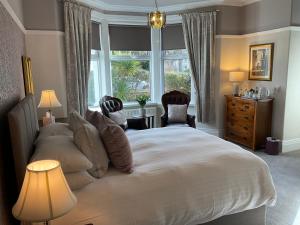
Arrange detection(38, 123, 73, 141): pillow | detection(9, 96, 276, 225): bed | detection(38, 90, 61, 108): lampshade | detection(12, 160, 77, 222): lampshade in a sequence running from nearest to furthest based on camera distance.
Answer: detection(12, 160, 77, 222): lampshade → detection(9, 96, 276, 225): bed → detection(38, 123, 73, 141): pillow → detection(38, 90, 61, 108): lampshade

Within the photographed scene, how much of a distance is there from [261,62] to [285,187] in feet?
8.48

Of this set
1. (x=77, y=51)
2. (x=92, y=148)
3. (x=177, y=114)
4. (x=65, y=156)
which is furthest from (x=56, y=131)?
(x=177, y=114)

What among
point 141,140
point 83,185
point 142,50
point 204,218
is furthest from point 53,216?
point 142,50

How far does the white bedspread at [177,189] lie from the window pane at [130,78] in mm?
3435

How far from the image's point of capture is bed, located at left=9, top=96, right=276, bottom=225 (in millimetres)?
1646

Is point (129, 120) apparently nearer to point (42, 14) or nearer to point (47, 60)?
point (47, 60)

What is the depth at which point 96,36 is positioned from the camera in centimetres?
525

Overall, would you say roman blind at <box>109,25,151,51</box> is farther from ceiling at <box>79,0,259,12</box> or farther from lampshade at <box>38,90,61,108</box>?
lampshade at <box>38,90,61,108</box>

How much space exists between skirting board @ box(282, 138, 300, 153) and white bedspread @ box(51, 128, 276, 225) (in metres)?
2.59

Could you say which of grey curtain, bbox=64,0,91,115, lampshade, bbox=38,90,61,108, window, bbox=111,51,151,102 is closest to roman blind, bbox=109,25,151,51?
window, bbox=111,51,151,102

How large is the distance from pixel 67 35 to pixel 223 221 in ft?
12.6

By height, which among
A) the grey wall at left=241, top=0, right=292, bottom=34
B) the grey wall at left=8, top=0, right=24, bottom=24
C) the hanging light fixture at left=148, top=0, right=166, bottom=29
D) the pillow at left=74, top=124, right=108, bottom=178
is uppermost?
the grey wall at left=241, top=0, right=292, bottom=34

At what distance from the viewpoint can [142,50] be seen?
19.1 ft

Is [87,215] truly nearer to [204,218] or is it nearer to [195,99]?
[204,218]
